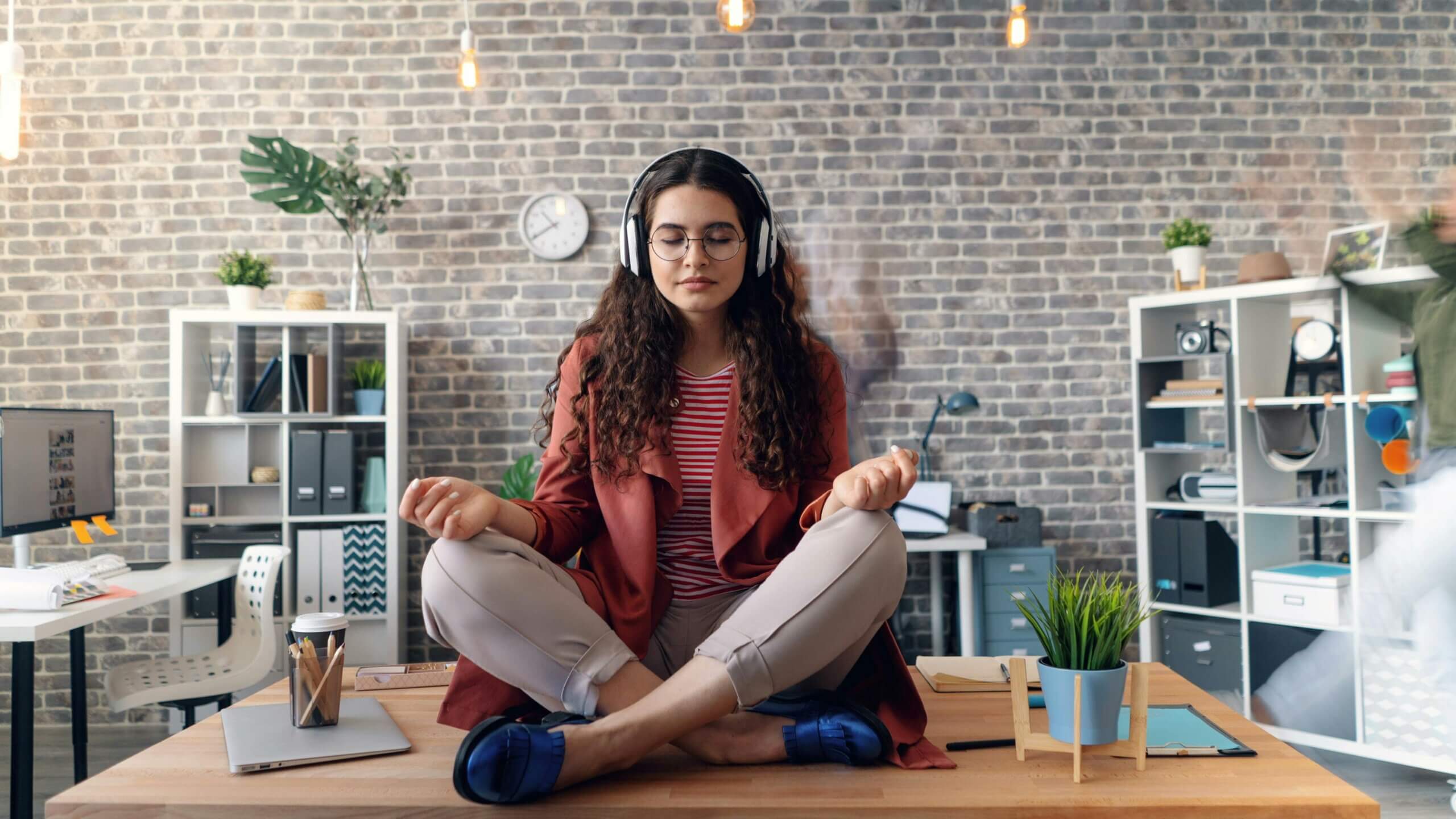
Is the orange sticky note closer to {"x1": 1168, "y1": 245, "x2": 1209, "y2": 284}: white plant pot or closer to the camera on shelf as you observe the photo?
the camera on shelf

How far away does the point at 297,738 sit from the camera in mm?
1494

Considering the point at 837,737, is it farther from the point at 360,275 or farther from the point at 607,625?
the point at 360,275

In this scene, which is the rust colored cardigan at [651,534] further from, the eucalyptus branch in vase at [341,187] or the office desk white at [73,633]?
the eucalyptus branch in vase at [341,187]

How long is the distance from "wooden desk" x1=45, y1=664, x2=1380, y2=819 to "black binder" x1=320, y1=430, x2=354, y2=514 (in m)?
2.12

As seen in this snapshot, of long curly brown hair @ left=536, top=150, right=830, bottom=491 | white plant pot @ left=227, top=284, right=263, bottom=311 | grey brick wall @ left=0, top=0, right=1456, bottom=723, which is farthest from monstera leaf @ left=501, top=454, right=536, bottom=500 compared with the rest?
long curly brown hair @ left=536, top=150, right=830, bottom=491

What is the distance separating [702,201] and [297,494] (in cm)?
245

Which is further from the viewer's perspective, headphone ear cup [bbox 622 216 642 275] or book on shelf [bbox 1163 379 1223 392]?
book on shelf [bbox 1163 379 1223 392]

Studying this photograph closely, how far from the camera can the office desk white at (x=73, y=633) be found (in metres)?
2.12

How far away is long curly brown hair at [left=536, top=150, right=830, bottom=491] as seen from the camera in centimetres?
173

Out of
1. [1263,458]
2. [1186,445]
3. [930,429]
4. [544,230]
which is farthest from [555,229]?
[1263,458]

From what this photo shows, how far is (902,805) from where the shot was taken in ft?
4.02

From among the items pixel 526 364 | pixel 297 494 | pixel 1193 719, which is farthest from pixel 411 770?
pixel 526 364

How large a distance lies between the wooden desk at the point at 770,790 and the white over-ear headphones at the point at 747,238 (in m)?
0.89

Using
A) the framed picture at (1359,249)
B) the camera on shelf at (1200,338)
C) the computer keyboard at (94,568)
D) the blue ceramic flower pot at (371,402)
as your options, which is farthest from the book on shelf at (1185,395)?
the computer keyboard at (94,568)
